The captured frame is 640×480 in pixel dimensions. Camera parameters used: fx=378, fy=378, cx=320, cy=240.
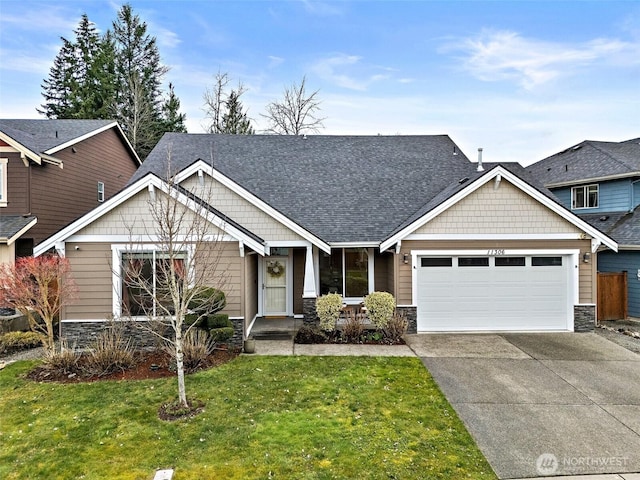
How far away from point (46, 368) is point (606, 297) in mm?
16731

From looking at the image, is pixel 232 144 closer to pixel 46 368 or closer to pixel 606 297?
pixel 46 368

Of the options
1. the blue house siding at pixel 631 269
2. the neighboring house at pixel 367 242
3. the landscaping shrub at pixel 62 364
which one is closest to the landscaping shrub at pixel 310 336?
the neighboring house at pixel 367 242

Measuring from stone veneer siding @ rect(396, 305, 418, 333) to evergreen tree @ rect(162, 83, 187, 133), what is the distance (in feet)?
84.7

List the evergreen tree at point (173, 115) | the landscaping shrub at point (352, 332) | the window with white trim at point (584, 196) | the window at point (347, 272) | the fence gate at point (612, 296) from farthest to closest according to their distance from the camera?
the evergreen tree at point (173, 115)
the window with white trim at point (584, 196)
the fence gate at point (612, 296)
the window at point (347, 272)
the landscaping shrub at point (352, 332)

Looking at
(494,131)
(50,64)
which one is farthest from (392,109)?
(50,64)

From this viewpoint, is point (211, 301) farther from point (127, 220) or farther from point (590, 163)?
point (590, 163)

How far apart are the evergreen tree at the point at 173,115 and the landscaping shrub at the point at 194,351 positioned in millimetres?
25529

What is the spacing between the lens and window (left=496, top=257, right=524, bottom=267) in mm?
11445

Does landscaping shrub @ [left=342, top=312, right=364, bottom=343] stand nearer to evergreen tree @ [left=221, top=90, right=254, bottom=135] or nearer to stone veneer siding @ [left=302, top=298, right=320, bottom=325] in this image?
stone veneer siding @ [left=302, top=298, right=320, bottom=325]

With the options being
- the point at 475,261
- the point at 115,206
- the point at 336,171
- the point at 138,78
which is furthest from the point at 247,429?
the point at 138,78

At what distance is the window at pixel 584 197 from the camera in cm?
1696

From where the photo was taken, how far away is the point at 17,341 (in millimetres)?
9711

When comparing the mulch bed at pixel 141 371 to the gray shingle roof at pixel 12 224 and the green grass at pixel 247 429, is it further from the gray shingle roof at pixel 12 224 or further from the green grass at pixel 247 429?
the gray shingle roof at pixel 12 224

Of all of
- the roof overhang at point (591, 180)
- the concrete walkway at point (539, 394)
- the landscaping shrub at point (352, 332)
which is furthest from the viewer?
the roof overhang at point (591, 180)
